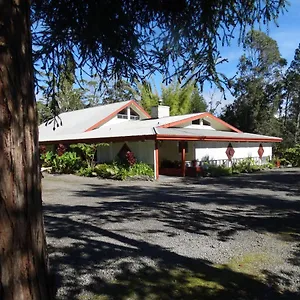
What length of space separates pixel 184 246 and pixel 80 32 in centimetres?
363

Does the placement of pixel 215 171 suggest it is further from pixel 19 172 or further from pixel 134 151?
pixel 19 172

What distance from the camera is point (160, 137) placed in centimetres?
1819

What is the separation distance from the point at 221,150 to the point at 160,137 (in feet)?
21.8

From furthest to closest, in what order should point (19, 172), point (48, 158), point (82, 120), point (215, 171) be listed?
point (82, 120)
point (48, 158)
point (215, 171)
point (19, 172)

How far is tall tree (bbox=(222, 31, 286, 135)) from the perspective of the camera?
37.0m

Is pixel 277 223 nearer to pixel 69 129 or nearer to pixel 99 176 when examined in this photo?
pixel 99 176

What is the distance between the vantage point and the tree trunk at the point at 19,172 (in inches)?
65.1

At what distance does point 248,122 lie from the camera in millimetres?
37625

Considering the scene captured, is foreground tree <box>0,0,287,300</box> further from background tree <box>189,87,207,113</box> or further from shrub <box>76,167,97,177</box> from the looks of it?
background tree <box>189,87,207,113</box>

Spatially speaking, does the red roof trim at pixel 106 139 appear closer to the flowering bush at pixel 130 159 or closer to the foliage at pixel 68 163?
the flowering bush at pixel 130 159

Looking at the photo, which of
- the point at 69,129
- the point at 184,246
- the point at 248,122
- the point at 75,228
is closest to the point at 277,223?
the point at 184,246

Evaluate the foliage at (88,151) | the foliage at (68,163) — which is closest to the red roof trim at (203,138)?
the foliage at (88,151)

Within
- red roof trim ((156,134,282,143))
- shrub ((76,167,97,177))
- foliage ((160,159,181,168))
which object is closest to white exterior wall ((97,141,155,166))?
red roof trim ((156,134,282,143))

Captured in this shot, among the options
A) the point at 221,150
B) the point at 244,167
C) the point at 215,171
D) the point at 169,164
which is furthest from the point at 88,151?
the point at 244,167
